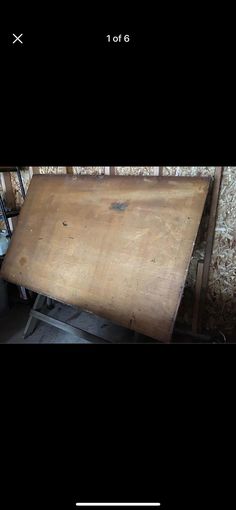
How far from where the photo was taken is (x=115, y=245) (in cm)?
156

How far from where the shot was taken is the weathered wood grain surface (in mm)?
1358

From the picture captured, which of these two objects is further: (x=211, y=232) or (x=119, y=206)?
(x=211, y=232)

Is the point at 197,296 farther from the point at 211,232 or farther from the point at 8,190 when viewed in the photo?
the point at 8,190
